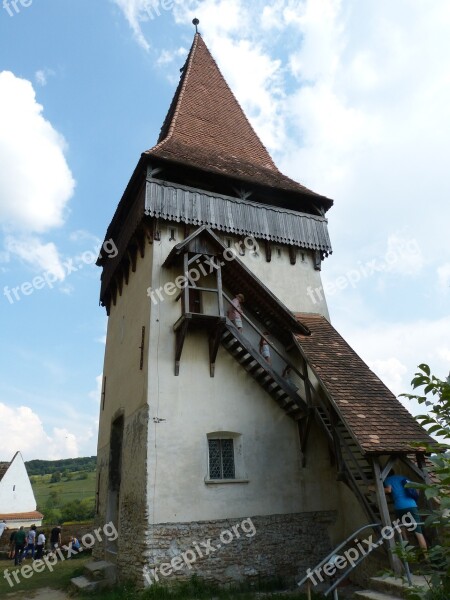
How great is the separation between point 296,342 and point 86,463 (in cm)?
9490

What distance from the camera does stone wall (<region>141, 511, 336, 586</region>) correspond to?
8562 millimetres

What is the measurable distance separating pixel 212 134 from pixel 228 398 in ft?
32.0

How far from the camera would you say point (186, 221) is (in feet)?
38.2

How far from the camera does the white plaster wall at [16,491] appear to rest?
29.3 m

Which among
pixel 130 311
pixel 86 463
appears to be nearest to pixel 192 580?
pixel 130 311

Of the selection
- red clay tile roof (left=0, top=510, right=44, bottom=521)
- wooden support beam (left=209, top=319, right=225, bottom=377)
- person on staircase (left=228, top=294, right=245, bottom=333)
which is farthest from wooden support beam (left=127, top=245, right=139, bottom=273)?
red clay tile roof (left=0, top=510, right=44, bottom=521)

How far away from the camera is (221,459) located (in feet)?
32.2

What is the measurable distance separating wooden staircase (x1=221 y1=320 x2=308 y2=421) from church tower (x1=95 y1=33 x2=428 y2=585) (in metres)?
0.03

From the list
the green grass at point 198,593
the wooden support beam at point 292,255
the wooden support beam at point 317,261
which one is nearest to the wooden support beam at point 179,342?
the green grass at point 198,593

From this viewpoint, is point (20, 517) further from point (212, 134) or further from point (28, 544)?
Answer: point (212, 134)

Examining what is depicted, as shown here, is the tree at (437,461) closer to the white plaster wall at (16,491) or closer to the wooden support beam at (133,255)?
the wooden support beam at (133,255)

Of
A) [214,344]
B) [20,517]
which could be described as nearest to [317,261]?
[214,344]

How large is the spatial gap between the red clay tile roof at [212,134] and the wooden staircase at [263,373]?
16.4 feet

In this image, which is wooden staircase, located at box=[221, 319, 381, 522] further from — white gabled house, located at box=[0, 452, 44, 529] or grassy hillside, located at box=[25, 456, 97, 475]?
grassy hillside, located at box=[25, 456, 97, 475]
